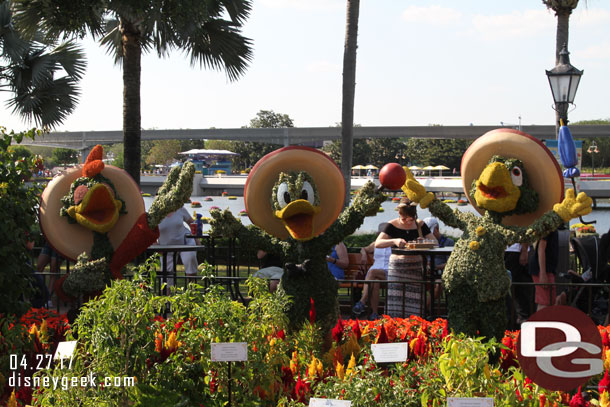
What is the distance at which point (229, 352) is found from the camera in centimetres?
329

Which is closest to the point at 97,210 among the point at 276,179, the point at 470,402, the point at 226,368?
the point at 276,179

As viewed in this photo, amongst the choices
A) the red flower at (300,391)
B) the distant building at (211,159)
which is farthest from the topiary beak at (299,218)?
the distant building at (211,159)

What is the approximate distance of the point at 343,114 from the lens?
1120 cm

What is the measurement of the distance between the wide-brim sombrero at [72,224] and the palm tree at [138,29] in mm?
3661

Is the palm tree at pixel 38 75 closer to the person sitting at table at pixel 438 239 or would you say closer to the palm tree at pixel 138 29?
the palm tree at pixel 138 29

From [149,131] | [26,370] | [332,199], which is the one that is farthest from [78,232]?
[149,131]

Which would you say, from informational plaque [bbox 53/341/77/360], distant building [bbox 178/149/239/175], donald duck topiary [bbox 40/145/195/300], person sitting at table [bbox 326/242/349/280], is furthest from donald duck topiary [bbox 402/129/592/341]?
distant building [bbox 178/149/239/175]

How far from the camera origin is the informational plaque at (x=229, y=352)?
3.28 metres

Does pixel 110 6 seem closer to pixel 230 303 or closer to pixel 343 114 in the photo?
pixel 343 114

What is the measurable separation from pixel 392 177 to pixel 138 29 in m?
6.46

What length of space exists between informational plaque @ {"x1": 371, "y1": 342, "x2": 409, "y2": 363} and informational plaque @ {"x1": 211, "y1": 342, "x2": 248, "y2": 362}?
2.36 feet

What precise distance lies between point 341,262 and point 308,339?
2.94m

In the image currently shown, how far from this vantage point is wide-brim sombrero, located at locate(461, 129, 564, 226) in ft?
16.4

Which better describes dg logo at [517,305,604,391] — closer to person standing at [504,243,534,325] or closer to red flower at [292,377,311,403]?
red flower at [292,377,311,403]
